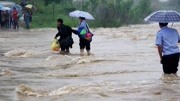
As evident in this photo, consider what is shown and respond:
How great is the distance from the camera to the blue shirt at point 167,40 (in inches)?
369

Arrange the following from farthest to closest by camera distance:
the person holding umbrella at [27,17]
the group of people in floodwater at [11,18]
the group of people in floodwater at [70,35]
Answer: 1. the person holding umbrella at [27,17]
2. the group of people in floodwater at [11,18]
3. the group of people in floodwater at [70,35]

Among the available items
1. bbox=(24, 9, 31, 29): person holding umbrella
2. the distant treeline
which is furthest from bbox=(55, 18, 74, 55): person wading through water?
the distant treeline

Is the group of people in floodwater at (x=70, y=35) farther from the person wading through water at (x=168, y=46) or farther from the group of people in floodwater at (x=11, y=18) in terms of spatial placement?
the group of people in floodwater at (x=11, y=18)

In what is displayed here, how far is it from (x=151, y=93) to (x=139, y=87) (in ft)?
2.19

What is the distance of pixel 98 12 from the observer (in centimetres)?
3969

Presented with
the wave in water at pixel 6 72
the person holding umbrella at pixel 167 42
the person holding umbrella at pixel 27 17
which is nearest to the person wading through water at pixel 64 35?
the wave in water at pixel 6 72

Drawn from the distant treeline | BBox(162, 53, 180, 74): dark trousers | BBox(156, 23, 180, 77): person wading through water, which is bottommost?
the distant treeline

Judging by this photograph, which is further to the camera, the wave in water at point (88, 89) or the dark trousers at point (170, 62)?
the dark trousers at point (170, 62)

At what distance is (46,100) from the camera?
8.35m

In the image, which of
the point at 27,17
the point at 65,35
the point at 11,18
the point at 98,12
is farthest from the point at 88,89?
the point at 98,12

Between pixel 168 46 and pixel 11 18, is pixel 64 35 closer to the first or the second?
pixel 168 46

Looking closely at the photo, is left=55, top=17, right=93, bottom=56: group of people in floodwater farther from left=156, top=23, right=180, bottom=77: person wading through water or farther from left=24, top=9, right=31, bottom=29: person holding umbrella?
left=24, top=9, right=31, bottom=29: person holding umbrella

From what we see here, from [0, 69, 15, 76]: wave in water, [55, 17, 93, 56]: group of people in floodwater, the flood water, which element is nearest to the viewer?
the flood water

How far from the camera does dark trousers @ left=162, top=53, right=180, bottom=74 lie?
9.46m
